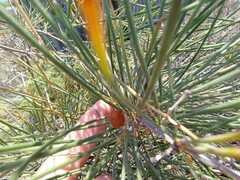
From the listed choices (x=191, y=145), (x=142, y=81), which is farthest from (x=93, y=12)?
(x=142, y=81)

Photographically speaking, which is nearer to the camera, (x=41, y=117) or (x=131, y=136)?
(x=131, y=136)

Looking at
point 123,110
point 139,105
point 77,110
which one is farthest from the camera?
point 77,110

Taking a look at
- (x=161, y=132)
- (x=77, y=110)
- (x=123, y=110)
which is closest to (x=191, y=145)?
(x=161, y=132)

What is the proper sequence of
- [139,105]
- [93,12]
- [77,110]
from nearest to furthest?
[93,12], [139,105], [77,110]

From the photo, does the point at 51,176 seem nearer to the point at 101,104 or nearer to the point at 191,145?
the point at 101,104

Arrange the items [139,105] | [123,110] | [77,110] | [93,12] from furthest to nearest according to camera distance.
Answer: [77,110] < [123,110] < [139,105] < [93,12]

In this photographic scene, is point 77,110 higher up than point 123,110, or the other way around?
point 77,110

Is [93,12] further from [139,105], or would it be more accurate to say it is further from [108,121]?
[108,121]

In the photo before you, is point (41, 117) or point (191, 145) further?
point (41, 117)

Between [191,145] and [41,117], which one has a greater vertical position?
[41,117]
